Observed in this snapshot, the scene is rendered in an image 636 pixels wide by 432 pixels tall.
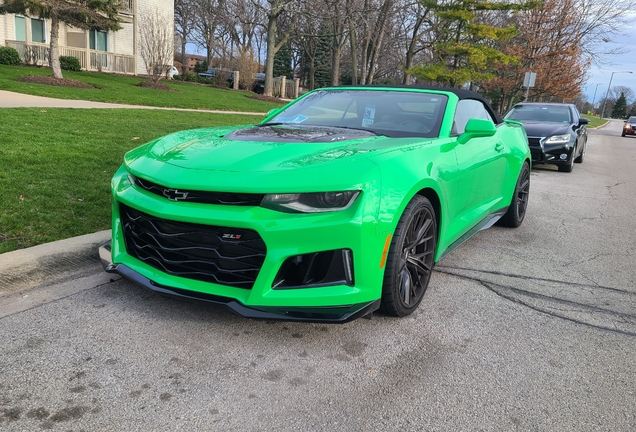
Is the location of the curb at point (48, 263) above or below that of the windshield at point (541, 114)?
below

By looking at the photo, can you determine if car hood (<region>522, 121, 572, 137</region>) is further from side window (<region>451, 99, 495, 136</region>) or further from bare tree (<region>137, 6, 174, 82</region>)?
bare tree (<region>137, 6, 174, 82</region>)

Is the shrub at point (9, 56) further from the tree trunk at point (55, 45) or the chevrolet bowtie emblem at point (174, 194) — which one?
the chevrolet bowtie emblem at point (174, 194)

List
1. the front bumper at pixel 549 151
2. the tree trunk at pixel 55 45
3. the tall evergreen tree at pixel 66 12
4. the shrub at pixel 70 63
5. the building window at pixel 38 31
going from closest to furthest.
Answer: the front bumper at pixel 549 151, the tall evergreen tree at pixel 66 12, the tree trunk at pixel 55 45, the shrub at pixel 70 63, the building window at pixel 38 31

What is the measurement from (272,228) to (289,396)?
2.58 feet

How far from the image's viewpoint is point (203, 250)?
2635 millimetres

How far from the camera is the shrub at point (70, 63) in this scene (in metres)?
24.6

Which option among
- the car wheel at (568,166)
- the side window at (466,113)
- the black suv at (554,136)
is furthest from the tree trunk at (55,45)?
the side window at (466,113)

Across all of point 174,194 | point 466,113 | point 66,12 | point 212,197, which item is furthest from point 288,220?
point 66,12

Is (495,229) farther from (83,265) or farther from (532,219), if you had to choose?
(83,265)

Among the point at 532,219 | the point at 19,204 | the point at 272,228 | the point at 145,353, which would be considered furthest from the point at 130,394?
the point at 532,219

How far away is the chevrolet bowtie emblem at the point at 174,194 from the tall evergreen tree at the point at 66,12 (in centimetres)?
1822

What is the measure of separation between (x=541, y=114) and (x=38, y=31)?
26278 millimetres

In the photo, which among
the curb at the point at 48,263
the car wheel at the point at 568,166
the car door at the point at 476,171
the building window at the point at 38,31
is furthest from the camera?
the building window at the point at 38,31

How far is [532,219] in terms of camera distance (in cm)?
616
